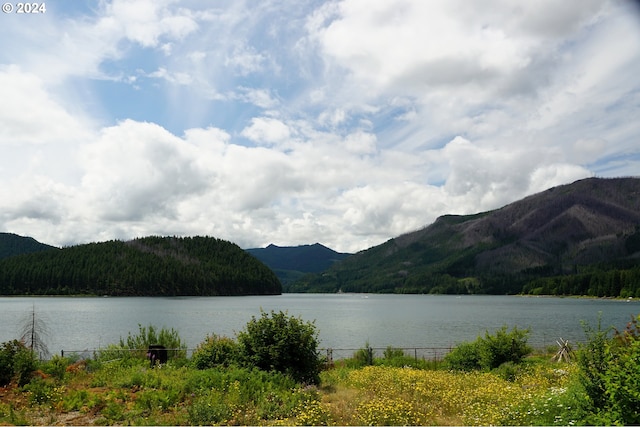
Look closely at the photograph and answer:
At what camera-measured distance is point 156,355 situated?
25.2m

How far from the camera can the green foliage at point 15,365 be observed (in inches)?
658

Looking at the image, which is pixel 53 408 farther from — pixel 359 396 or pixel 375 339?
pixel 375 339

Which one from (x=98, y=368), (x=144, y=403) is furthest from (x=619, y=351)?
(x=98, y=368)

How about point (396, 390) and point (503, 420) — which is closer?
point (503, 420)

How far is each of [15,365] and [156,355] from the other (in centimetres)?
874

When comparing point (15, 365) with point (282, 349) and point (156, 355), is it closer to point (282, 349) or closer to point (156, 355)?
point (156, 355)

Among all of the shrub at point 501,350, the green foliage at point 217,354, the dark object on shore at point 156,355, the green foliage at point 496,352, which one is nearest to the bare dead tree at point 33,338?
the dark object on shore at point 156,355

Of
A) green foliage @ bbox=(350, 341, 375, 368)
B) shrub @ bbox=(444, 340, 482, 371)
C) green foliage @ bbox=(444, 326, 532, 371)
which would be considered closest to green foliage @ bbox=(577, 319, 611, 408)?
green foliage @ bbox=(444, 326, 532, 371)

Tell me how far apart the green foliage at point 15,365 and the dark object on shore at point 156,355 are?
711 centimetres

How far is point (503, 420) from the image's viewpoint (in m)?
12.1

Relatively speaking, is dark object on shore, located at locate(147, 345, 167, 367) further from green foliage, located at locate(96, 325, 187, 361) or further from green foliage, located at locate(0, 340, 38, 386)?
green foliage, located at locate(0, 340, 38, 386)

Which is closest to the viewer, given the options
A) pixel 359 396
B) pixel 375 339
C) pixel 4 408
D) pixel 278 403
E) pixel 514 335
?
pixel 4 408

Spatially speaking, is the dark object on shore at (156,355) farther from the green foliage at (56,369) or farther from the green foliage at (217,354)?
the green foliage at (56,369)

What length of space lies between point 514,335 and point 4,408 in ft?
77.3
